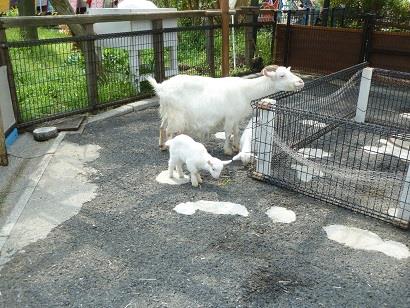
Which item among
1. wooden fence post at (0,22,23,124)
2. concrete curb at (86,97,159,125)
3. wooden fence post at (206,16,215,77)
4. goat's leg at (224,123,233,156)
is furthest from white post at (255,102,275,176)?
wooden fence post at (206,16,215,77)

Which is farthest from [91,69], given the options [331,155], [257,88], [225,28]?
[331,155]

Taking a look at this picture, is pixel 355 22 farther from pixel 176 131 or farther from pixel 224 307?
pixel 224 307

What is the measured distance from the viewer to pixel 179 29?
26.0 ft

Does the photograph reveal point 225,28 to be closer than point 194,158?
No

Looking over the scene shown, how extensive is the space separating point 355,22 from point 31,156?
31.1ft

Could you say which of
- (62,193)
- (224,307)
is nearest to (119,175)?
(62,193)

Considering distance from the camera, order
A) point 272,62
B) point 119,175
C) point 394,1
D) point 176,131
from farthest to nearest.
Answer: point 394,1 → point 272,62 → point 176,131 → point 119,175

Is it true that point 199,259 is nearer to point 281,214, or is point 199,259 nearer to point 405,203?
point 281,214

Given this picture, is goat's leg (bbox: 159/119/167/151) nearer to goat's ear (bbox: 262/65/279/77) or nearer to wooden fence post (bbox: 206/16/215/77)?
goat's ear (bbox: 262/65/279/77)

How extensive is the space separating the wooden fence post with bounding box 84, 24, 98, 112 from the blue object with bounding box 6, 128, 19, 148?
4.77ft

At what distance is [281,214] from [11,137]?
3865 millimetres

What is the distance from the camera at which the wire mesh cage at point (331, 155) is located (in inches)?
157

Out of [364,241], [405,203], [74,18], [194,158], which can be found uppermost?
[74,18]

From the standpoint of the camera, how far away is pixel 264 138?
4.46 metres
